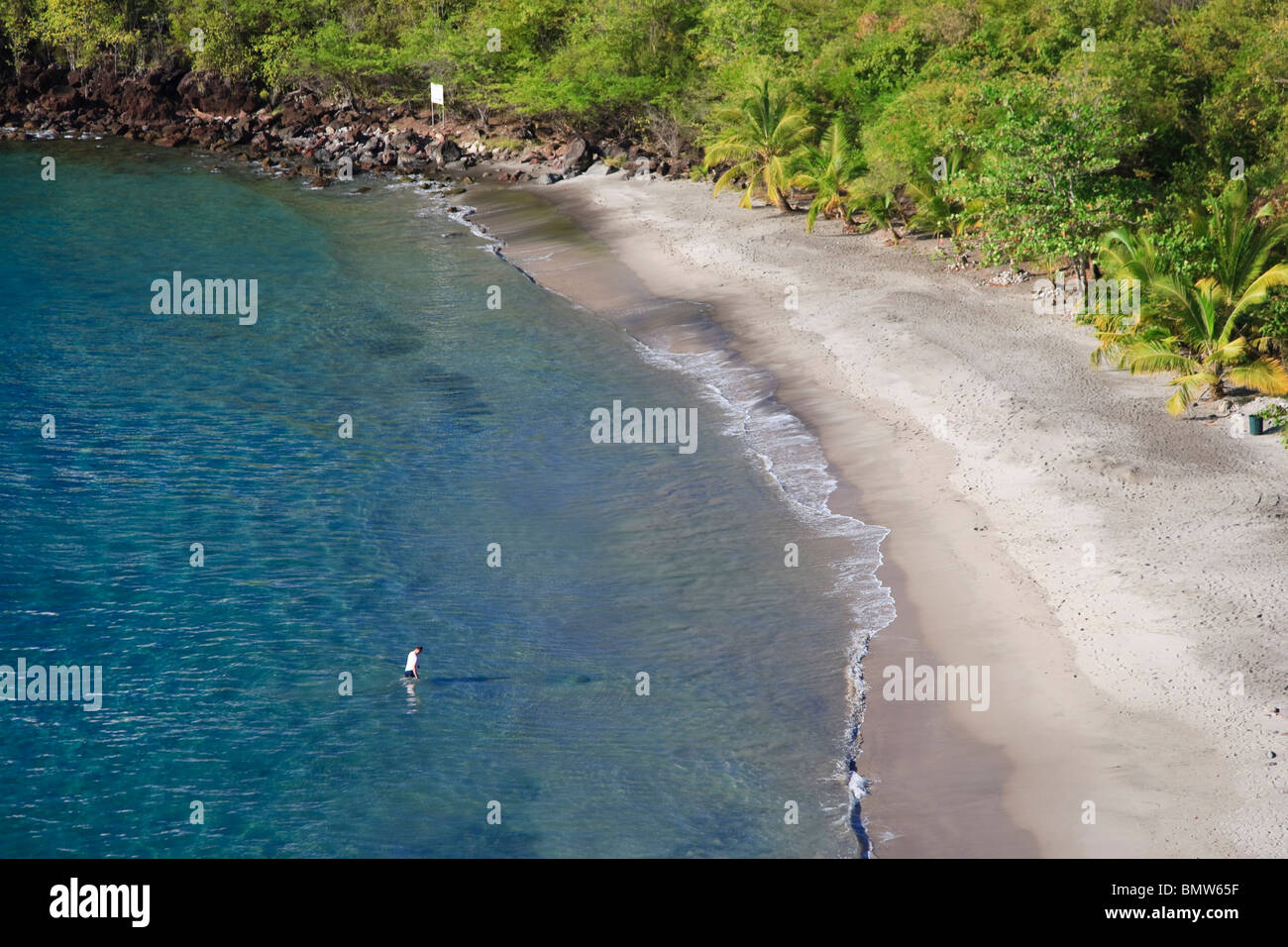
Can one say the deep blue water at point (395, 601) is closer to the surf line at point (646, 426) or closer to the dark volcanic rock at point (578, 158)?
the surf line at point (646, 426)

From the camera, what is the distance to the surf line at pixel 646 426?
23578 millimetres

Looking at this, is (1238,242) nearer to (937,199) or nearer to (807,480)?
(807,480)

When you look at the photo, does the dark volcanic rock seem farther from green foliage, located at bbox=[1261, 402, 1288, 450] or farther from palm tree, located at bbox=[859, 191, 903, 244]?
green foliage, located at bbox=[1261, 402, 1288, 450]

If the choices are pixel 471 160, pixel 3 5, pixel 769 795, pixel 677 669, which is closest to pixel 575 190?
pixel 471 160

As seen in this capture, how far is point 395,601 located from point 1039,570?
31.8 feet

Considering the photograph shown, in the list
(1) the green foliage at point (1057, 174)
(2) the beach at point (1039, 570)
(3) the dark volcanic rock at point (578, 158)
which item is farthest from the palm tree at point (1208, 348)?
(3) the dark volcanic rock at point (578, 158)

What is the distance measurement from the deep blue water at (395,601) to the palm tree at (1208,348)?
24.9 ft

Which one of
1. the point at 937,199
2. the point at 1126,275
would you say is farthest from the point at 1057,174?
the point at 937,199

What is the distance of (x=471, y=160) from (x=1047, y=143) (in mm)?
32750

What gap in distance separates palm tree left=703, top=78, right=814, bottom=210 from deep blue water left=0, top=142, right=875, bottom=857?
9170 mm

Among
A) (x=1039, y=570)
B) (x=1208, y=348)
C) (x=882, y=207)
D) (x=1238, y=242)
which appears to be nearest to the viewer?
(x=1039, y=570)

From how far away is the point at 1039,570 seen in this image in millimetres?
16891

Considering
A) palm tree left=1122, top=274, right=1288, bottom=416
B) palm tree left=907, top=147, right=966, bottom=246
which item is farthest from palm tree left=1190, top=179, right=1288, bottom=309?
palm tree left=907, top=147, right=966, bottom=246

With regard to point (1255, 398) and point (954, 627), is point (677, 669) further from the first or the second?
point (1255, 398)
